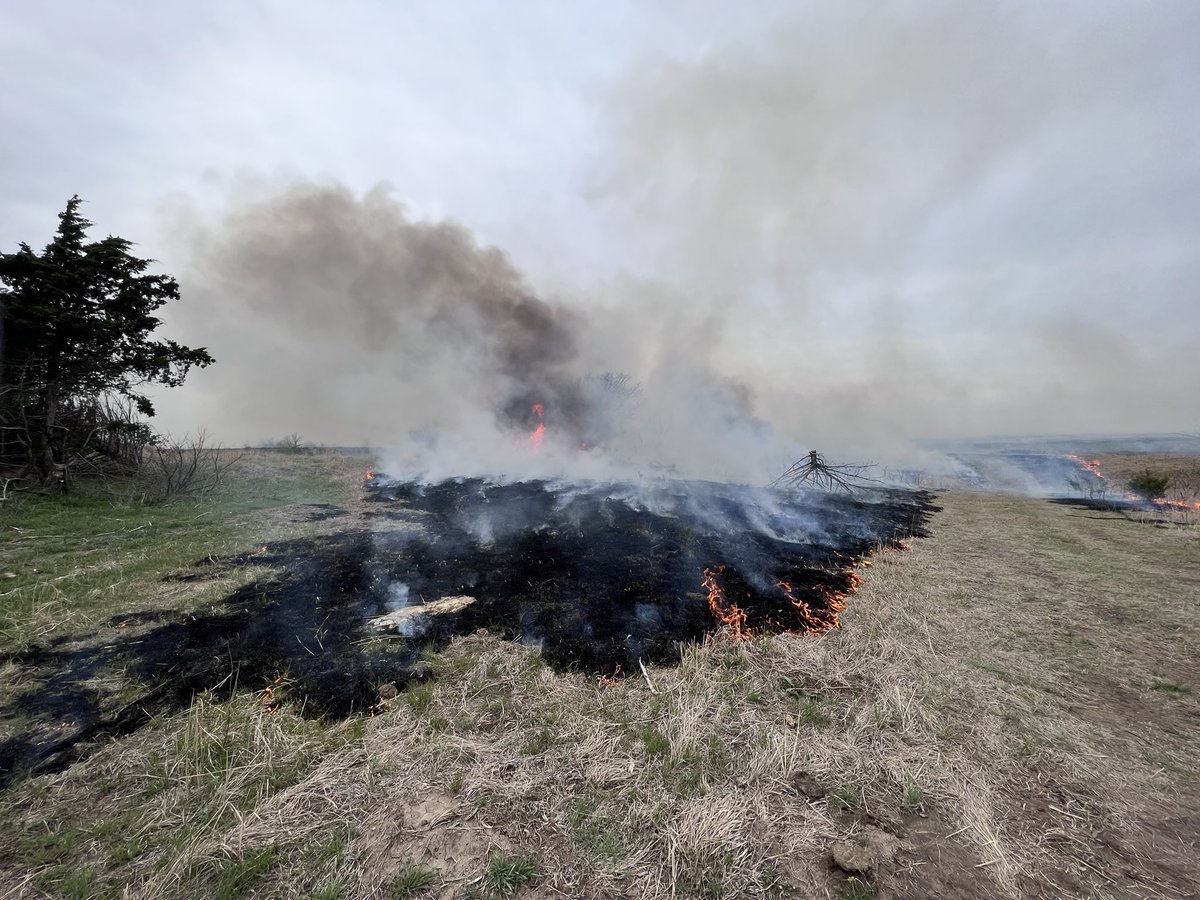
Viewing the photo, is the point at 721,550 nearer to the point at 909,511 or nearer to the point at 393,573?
the point at 393,573

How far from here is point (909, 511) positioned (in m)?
20.8

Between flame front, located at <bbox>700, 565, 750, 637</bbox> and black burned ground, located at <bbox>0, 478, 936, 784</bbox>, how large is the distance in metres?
0.17

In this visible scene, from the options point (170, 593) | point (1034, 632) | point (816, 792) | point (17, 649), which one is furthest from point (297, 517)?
point (1034, 632)

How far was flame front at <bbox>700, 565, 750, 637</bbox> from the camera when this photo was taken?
764 centimetres

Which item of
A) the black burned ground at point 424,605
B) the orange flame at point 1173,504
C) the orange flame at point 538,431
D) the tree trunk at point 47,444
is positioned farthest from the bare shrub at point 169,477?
the orange flame at point 1173,504

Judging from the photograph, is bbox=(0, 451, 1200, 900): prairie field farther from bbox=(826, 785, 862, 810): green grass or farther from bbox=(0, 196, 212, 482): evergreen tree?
bbox=(0, 196, 212, 482): evergreen tree

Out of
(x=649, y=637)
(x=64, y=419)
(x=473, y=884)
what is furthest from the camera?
(x=64, y=419)

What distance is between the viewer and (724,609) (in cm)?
848

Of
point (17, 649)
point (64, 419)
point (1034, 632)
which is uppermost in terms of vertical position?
point (64, 419)

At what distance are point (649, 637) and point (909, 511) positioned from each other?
19.7 metres

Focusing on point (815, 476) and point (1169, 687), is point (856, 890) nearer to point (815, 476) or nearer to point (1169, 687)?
point (1169, 687)

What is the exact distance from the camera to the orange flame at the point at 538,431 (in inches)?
1421

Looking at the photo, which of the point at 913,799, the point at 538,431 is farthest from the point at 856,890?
the point at 538,431

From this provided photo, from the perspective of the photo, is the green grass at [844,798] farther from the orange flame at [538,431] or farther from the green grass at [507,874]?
the orange flame at [538,431]
